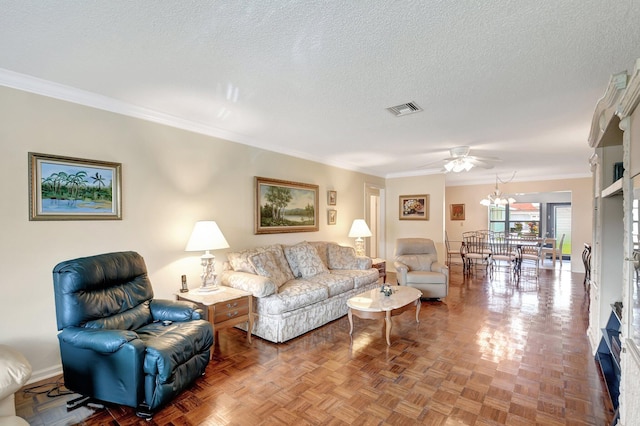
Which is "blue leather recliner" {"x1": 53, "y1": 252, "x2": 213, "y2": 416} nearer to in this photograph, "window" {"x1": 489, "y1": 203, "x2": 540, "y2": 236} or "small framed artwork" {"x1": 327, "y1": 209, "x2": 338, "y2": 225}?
"small framed artwork" {"x1": 327, "y1": 209, "x2": 338, "y2": 225}

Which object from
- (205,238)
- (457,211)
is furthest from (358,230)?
(457,211)

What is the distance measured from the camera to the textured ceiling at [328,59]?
1.58 meters

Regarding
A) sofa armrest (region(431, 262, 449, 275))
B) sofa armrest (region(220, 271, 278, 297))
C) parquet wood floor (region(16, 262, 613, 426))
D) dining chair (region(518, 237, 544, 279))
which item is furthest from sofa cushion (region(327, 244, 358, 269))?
dining chair (region(518, 237, 544, 279))

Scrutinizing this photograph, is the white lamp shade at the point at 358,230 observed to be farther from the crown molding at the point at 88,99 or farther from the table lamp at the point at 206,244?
the crown molding at the point at 88,99

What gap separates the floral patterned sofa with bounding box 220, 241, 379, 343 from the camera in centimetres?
321

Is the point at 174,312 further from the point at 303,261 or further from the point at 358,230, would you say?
the point at 358,230

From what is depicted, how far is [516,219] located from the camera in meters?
9.38

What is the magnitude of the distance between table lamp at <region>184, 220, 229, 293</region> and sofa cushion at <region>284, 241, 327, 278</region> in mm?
1212

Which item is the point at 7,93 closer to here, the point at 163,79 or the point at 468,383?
the point at 163,79

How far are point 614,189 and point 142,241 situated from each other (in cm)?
395

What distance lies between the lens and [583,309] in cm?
433

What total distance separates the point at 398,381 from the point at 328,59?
253 centimetres

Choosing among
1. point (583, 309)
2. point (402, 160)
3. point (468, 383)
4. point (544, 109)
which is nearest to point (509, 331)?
point (468, 383)

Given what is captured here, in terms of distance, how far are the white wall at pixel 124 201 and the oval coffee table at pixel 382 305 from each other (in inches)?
66.9
